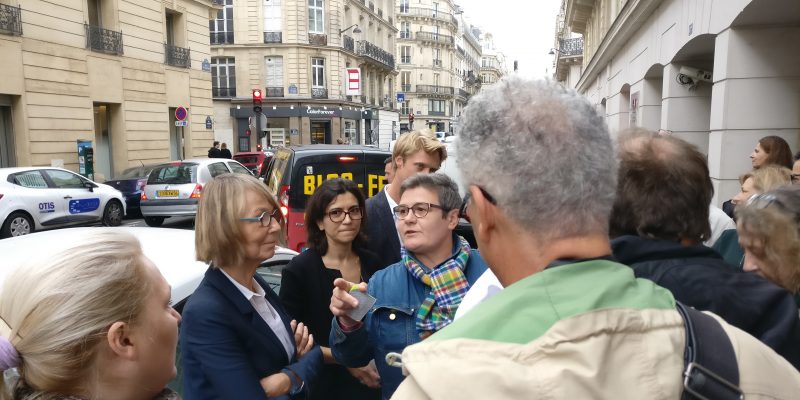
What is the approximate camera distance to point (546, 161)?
46.0 inches

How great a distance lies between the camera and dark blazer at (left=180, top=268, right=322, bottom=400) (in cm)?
207

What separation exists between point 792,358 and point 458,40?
95315 millimetres

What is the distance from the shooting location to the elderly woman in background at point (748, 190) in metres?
2.83

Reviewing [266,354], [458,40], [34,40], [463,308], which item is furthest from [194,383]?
[458,40]

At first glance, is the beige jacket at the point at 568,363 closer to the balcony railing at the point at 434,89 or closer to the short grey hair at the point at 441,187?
the short grey hair at the point at 441,187

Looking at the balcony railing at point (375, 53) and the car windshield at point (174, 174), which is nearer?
the car windshield at point (174, 174)

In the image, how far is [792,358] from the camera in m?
1.51

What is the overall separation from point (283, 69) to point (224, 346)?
41.5 metres

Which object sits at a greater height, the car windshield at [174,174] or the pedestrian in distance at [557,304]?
the pedestrian in distance at [557,304]

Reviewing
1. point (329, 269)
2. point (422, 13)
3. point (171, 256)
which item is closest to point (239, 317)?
point (329, 269)

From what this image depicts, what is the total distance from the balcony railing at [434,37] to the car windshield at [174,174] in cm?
6829

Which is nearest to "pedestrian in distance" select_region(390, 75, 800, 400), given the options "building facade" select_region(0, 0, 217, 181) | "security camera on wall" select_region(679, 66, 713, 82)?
"security camera on wall" select_region(679, 66, 713, 82)

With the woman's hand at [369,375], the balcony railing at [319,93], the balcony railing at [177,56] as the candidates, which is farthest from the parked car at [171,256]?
the balcony railing at [319,93]

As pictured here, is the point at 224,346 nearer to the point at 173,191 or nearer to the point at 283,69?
the point at 173,191
